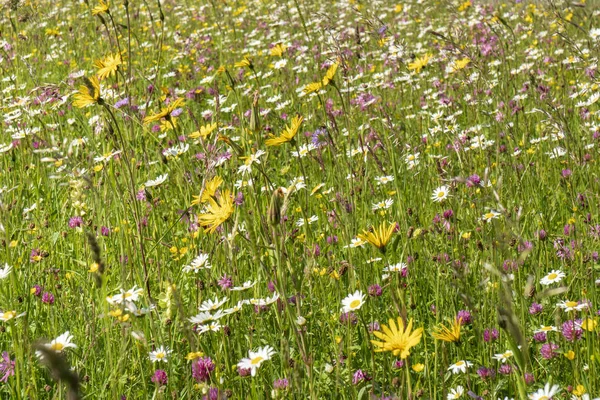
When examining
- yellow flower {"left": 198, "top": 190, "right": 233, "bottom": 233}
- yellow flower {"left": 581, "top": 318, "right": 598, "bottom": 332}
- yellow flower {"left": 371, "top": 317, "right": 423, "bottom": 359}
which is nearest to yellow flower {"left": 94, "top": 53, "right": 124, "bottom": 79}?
yellow flower {"left": 198, "top": 190, "right": 233, "bottom": 233}

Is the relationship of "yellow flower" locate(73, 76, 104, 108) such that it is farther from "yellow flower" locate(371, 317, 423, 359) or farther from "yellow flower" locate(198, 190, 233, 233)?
"yellow flower" locate(371, 317, 423, 359)

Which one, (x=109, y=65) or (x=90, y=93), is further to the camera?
(x=109, y=65)

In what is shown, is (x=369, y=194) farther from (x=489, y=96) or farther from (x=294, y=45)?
(x=294, y=45)

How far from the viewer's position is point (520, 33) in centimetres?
590

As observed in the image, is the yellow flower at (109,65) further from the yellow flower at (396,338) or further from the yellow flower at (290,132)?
the yellow flower at (396,338)

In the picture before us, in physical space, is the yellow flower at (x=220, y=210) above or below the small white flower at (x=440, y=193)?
above

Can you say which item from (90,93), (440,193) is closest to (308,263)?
(90,93)

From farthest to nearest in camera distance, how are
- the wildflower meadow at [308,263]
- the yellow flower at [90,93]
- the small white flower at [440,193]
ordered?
the small white flower at [440,193]
the yellow flower at [90,93]
the wildflower meadow at [308,263]

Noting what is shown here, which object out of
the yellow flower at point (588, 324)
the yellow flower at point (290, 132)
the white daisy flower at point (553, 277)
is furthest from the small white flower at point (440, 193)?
the yellow flower at point (588, 324)

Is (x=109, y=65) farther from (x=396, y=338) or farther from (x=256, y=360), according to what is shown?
(x=396, y=338)

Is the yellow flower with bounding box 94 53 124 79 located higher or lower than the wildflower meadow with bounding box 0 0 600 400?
higher

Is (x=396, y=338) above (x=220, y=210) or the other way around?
the other way around

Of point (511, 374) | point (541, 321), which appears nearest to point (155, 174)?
point (541, 321)

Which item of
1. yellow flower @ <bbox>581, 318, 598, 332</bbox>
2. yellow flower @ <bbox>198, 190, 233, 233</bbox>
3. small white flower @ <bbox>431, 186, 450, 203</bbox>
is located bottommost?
small white flower @ <bbox>431, 186, 450, 203</bbox>
